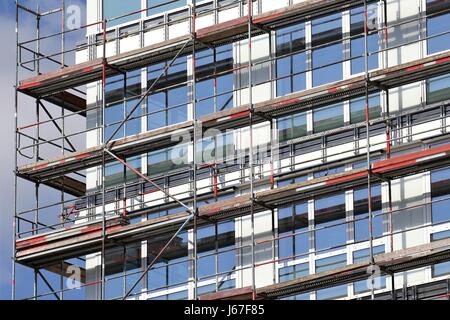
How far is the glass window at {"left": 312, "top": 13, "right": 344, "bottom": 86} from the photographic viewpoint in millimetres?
33469

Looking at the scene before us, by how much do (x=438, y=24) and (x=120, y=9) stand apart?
7052 mm

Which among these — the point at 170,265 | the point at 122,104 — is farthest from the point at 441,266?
the point at 122,104

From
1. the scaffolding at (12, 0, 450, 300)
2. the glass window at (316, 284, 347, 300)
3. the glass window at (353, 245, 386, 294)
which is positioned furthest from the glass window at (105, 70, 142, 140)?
the glass window at (353, 245, 386, 294)

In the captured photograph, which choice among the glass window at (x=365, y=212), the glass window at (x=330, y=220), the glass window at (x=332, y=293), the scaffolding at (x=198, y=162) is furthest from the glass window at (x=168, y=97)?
the glass window at (x=332, y=293)

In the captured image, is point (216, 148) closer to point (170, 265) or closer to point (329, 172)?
point (170, 265)

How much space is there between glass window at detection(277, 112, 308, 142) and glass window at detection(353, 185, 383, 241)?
1796 millimetres

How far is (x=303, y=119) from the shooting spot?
33500 mm

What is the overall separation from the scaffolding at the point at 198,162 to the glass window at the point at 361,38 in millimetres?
157

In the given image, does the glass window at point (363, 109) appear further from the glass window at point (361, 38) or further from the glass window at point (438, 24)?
the glass window at point (438, 24)

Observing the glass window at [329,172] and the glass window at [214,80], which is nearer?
the glass window at [329,172]

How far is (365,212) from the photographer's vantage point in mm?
32125

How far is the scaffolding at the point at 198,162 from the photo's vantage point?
3138 cm
